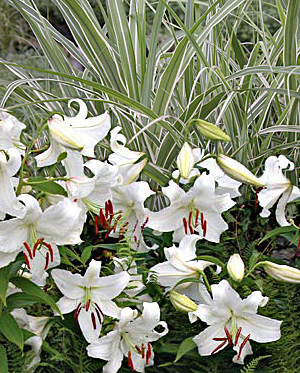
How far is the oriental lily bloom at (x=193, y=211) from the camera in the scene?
3.62 ft

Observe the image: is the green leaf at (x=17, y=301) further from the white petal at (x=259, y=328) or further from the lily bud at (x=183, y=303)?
the white petal at (x=259, y=328)

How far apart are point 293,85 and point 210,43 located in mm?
261

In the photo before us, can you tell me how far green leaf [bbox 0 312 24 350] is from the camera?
964mm

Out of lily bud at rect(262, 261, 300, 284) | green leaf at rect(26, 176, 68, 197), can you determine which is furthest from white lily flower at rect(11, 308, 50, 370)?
lily bud at rect(262, 261, 300, 284)

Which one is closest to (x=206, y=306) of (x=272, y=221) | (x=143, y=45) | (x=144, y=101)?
(x=272, y=221)

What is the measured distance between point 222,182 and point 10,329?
0.44 metres

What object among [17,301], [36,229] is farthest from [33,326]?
[36,229]

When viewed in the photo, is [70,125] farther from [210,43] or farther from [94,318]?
[210,43]

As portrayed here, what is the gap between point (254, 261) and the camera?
3.65ft

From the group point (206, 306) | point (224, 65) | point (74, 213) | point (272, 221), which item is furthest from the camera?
point (224, 65)

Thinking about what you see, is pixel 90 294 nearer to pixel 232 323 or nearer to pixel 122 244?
pixel 122 244

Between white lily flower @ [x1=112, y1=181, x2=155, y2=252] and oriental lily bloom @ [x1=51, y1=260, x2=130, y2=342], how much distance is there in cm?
11

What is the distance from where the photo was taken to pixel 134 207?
1163 millimetres

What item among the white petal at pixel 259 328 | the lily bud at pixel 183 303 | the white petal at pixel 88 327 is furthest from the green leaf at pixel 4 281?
the white petal at pixel 259 328
